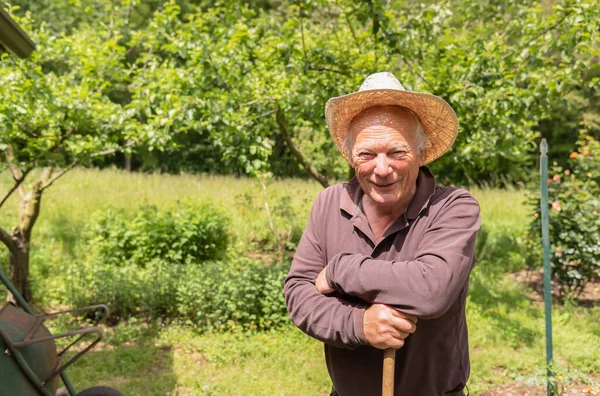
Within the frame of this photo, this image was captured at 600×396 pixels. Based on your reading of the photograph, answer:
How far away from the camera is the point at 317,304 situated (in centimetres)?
166

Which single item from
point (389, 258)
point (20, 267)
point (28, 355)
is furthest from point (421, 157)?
point (20, 267)

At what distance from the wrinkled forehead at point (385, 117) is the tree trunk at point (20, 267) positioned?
17.9 ft

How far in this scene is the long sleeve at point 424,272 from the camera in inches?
58.7

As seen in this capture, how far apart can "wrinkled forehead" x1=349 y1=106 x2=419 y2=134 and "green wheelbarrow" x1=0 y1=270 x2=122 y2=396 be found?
1.66 metres

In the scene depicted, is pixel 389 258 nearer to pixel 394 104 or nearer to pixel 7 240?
pixel 394 104

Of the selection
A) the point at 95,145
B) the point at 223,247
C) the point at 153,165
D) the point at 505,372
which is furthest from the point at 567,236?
the point at 153,165

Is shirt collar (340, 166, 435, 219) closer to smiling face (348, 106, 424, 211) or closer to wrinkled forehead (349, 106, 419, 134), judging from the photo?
smiling face (348, 106, 424, 211)

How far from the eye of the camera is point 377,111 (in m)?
1.74

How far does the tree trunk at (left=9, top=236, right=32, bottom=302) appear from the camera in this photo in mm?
6164

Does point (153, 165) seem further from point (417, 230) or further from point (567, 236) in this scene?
point (417, 230)

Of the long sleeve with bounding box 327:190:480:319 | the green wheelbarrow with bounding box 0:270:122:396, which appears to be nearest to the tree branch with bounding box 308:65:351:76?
the green wheelbarrow with bounding box 0:270:122:396

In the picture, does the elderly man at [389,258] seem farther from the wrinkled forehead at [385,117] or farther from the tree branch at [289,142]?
the tree branch at [289,142]

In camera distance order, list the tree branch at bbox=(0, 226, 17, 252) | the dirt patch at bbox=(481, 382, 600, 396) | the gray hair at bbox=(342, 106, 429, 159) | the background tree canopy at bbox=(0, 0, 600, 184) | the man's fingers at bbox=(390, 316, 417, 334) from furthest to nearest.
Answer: the tree branch at bbox=(0, 226, 17, 252) → the background tree canopy at bbox=(0, 0, 600, 184) → the dirt patch at bbox=(481, 382, 600, 396) → the gray hair at bbox=(342, 106, 429, 159) → the man's fingers at bbox=(390, 316, 417, 334)

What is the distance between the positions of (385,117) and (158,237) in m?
6.25
